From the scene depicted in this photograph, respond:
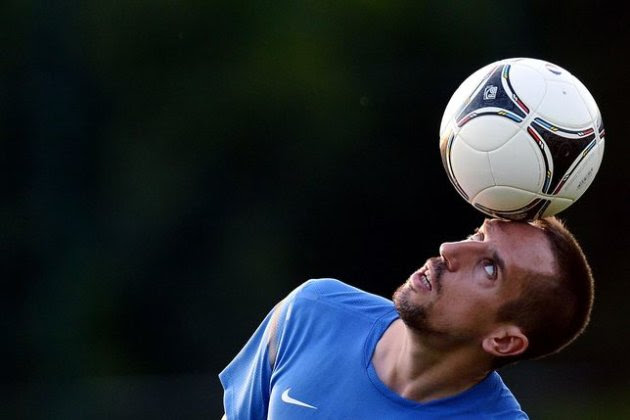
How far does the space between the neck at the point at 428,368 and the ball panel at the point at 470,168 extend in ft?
1.72

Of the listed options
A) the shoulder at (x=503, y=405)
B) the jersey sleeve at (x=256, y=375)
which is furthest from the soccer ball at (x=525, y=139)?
the jersey sleeve at (x=256, y=375)

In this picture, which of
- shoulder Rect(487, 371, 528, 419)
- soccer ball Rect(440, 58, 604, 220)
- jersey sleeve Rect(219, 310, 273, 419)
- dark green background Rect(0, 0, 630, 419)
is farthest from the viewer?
dark green background Rect(0, 0, 630, 419)

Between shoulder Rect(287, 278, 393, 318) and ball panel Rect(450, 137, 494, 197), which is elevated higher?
ball panel Rect(450, 137, 494, 197)

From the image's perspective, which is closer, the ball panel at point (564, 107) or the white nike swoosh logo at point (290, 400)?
the ball panel at point (564, 107)

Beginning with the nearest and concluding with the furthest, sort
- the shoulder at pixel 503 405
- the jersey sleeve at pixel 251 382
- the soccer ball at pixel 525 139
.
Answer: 1. the soccer ball at pixel 525 139
2. the shoulder at pixel 503 405
3. the jersey sleeve at pixel 251 382

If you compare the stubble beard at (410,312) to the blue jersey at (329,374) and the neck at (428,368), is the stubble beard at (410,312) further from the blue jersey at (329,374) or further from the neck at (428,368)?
the blue jersey at (329,374)

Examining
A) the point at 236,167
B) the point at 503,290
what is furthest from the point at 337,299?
the point at 236,167

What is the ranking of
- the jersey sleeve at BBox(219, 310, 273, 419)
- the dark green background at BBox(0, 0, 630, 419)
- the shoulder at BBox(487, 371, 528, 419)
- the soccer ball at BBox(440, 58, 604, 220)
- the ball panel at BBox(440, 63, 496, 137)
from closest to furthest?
1. the soccer ball at BBox(440, 58, 604, 220)
2. the ball panel at BBox(440, 63, 496, 137)
3. the shoulder at BBox(487, 371, 528, 419)
4. the jersey sleeve at BBox(219, 310, 273, 419)
5. the dark green background at BBox(0, 0, 630, 419)

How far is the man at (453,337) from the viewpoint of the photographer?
4246 mm

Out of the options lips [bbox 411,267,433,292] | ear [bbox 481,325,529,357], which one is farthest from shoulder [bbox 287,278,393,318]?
ear [bbox 481,325,529,357]

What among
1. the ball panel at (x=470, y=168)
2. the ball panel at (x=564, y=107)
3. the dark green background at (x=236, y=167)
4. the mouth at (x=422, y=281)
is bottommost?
the dark green background at (x=236, y=167)

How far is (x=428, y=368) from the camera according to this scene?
14.2 ft

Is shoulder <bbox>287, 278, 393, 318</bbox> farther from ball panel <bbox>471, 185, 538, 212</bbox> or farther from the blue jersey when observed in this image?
ball panel <bbox>471, 185, 538, 212</bbox>

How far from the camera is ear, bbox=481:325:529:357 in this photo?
4320 mm
